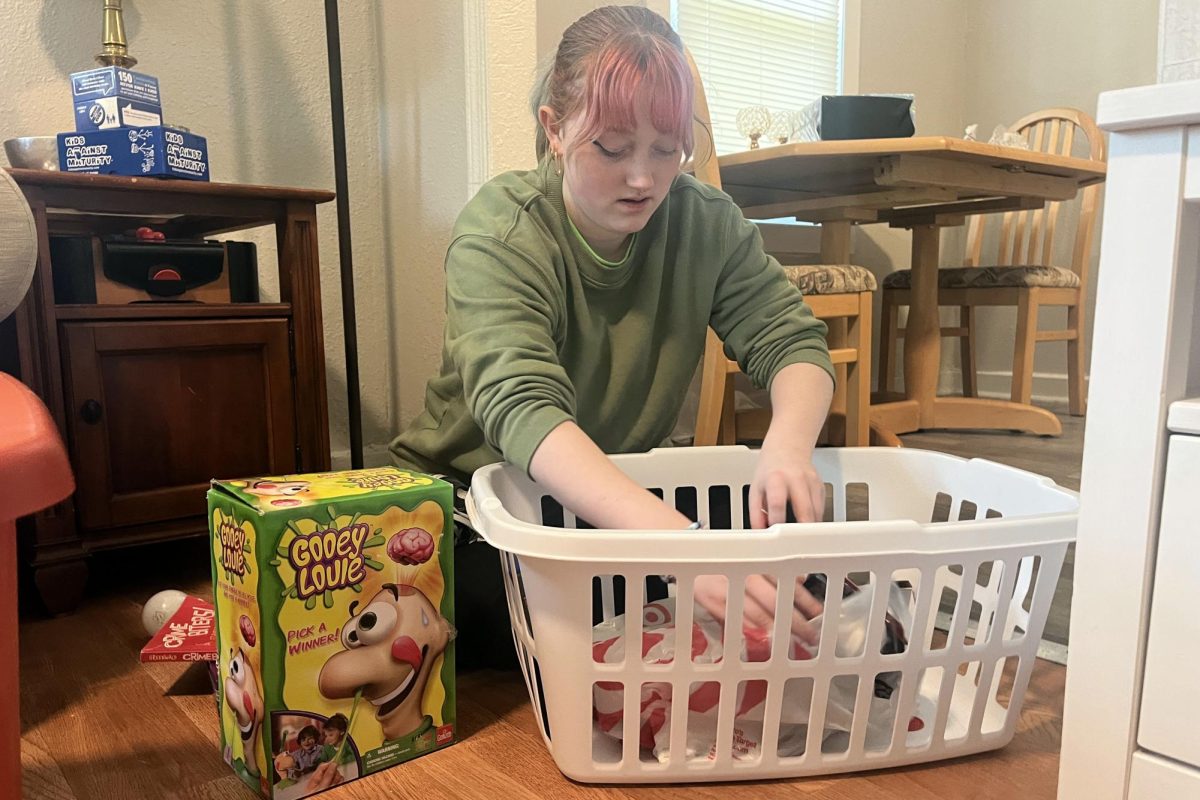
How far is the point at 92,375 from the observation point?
1111 mm

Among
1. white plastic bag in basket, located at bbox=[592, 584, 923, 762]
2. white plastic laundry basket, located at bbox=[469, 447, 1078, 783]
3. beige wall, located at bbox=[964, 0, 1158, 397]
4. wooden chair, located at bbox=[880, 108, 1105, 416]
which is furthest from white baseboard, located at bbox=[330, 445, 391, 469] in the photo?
beige wall, located at bbox=[964, 0, 1158, 397]

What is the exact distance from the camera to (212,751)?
74 cm

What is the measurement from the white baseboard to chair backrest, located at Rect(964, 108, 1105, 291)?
2080 mm

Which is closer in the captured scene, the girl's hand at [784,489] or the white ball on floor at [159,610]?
the girl's hand at [784,489]

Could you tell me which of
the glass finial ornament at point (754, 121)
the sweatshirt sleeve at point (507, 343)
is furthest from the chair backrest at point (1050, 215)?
the sweatshirt sleeve at point (507, 343)

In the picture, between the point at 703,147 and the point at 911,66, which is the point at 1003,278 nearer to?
the point at 911,66

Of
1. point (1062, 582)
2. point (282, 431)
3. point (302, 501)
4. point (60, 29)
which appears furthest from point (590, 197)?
point (60, 29)

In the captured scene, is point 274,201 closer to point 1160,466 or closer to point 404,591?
point 404,591

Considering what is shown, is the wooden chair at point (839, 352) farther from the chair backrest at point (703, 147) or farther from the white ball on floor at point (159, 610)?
the white ball on floor at point (159, 610)

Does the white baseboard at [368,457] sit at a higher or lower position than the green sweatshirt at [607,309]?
lower

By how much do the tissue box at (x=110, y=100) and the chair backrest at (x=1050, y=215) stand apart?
248cm

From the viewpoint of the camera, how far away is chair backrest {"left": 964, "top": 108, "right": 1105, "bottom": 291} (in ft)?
8.72

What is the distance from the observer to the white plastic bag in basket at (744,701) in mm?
686

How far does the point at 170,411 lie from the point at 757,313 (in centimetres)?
82
